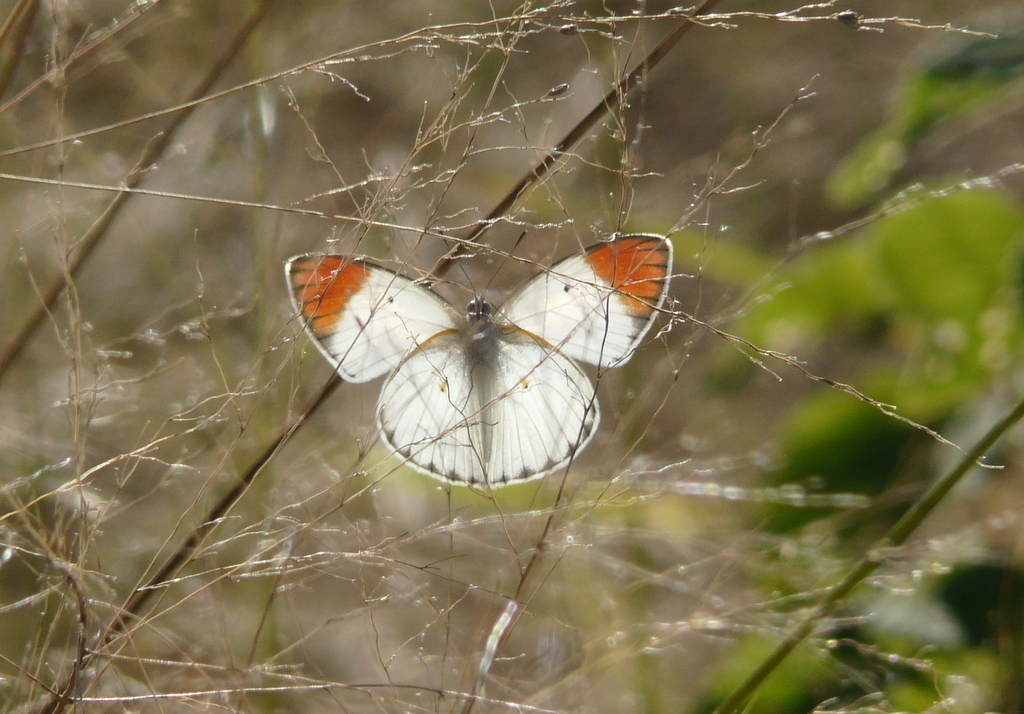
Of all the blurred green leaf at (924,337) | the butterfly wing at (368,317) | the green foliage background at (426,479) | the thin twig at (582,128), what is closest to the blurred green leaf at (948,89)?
the green foliage background at (426,479)

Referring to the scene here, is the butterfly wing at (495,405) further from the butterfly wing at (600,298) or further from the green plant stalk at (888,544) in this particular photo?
the green plant stalk at (888,544)

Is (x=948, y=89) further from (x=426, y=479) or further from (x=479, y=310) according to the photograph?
(x=426, y=479)

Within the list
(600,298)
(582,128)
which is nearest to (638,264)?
(600,298)

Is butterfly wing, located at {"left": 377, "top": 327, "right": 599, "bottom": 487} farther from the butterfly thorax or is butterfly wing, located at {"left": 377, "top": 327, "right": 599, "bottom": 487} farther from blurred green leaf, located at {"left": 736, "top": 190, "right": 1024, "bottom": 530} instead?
blurred green leaf, located at {"left": 736, "top": 190, "right": 1024, "bottom": 530}

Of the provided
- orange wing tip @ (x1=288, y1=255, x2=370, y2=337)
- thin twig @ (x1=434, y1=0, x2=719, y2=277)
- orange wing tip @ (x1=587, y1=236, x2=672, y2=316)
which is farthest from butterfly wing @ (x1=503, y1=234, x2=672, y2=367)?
orange wing tip @ (x1=288, y1=255, x2=370, y2=337)

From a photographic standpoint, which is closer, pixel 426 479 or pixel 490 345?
pixel 490 345
